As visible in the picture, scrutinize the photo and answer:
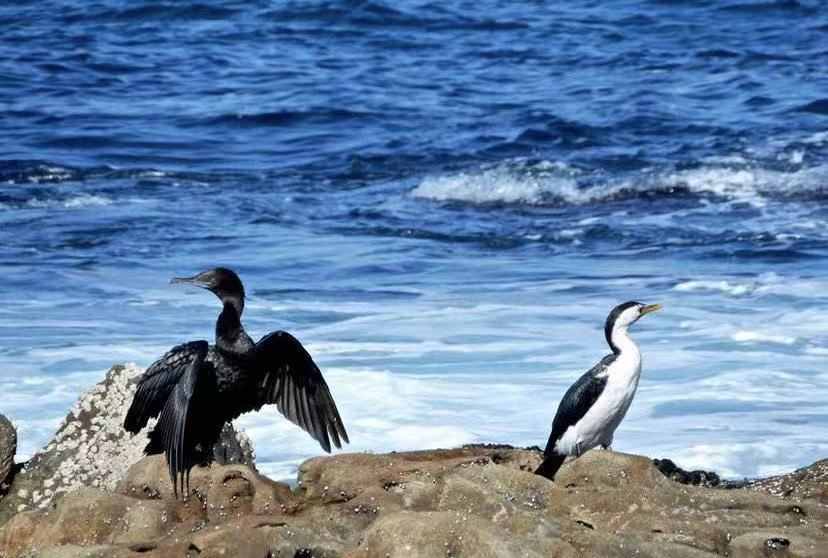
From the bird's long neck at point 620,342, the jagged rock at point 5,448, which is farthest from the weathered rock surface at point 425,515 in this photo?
the bird's long neck at point 620,342

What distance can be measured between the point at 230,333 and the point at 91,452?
0.70 metres

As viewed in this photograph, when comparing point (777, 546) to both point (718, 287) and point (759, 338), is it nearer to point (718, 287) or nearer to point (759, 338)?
point (759, 338)

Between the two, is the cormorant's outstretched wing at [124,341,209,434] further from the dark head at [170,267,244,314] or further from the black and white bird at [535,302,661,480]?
the black and white bird at [535,302,661,480]

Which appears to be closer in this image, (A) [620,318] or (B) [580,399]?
(B) [580,399]

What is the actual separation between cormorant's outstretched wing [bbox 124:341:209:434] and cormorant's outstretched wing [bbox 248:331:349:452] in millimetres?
622

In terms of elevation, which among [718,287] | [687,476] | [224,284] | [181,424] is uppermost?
[224,284]

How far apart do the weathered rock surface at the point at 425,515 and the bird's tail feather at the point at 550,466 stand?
0.24 m

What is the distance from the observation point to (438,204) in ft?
53.2

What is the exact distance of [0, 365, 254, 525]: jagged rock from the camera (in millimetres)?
6453

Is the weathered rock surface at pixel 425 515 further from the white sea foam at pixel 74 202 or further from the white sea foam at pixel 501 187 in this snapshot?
the white sea foam at pixel 501 187

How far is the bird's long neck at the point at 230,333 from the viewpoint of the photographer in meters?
6.77

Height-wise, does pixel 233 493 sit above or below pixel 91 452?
above

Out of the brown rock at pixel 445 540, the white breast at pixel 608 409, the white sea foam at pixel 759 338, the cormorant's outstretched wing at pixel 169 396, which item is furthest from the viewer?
the white sea foam at pixel 759 338

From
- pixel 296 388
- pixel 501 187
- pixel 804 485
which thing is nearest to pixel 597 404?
pixel 296 388
